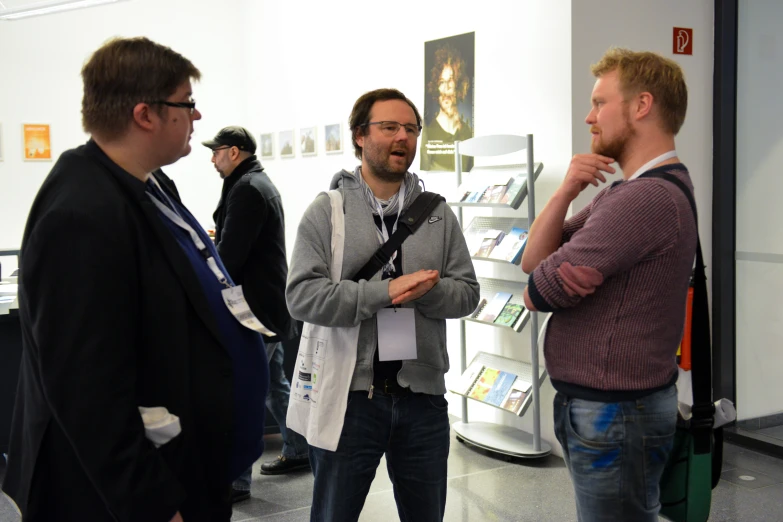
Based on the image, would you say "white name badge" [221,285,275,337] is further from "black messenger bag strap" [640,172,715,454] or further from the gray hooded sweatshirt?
"black messenger bag strap" [640,172,715,454]

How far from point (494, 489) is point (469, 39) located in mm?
2784

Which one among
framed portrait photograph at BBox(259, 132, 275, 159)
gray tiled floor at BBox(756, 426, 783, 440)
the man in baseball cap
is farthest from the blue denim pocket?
framed portrait photograph at BBox(259, 132, 275, 159)

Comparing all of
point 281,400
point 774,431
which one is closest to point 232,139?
point 281,400

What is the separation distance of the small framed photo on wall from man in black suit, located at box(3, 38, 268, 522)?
7059 mm

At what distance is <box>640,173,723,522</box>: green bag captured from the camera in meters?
1.82

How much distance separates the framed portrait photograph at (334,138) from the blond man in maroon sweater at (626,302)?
17.2 ft

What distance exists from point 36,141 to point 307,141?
3134mm

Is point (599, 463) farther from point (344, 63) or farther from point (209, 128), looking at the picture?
point (209, 128)

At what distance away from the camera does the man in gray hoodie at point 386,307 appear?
199 cm

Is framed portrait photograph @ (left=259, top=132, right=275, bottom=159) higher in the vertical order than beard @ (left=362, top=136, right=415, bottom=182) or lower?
higher

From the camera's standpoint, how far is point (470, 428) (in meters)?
4.55

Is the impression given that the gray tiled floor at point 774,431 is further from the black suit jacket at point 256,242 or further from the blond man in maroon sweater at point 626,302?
the blond man in maroon sweater at point 626,302

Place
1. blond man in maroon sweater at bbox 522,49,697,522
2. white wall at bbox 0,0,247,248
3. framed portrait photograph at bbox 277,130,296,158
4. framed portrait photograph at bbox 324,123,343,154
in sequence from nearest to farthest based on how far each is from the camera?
blond man in maroon sweater at bbox 522,49,697,522 → framed portrait photograph at bbox 324,123,343,154 → framed portrait photograph at bbox 277,130,296,158 → white wall at bbox 0,0,247,248

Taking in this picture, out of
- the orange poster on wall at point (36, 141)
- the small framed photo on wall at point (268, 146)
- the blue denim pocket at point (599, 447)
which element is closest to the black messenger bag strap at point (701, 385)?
the blue denim pocket at point (599, 447)
